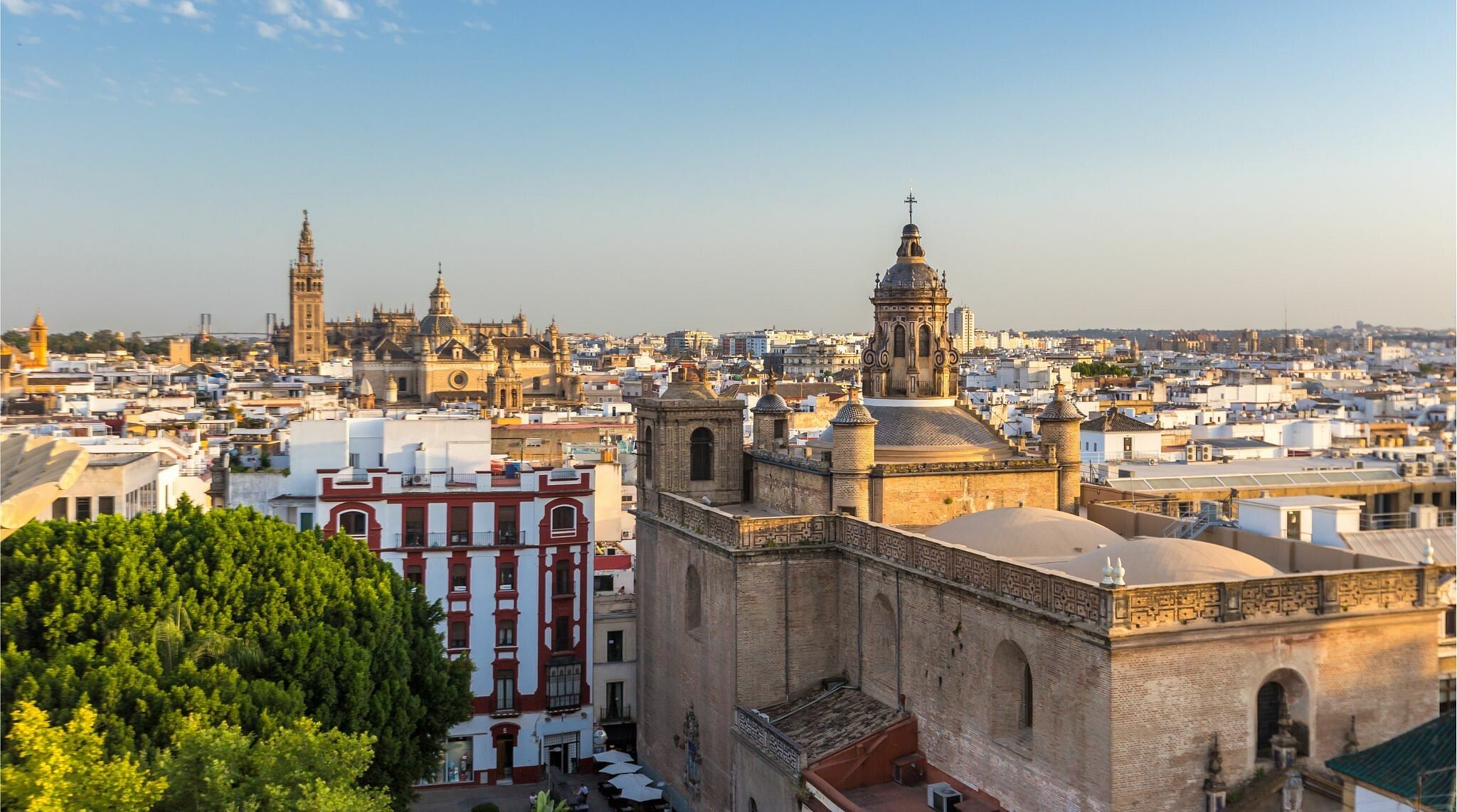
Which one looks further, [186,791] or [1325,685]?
[1325,685]

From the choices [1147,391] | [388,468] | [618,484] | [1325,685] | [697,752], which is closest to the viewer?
[1325,685]

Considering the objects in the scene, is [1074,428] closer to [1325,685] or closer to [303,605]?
[1325,685]

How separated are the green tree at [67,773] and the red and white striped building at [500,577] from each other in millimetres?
17935

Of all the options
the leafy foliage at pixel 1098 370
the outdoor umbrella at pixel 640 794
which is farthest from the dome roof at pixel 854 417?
the leafy foliage at pixel 1098 370

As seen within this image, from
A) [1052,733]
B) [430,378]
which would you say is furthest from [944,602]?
[430,378]

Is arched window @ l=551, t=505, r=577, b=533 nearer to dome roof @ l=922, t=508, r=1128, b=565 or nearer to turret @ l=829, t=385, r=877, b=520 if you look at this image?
turret @ l=829, t=385, r=877, b=520

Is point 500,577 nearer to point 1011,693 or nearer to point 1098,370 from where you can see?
point 1011,693

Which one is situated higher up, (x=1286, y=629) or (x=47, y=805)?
(x=1286, y=629)

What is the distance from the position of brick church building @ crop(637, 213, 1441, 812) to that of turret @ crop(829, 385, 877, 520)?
6cm

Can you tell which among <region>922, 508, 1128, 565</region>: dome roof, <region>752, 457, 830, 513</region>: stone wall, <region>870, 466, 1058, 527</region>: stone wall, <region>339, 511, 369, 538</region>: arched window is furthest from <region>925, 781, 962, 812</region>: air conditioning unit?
<region>339, 511, 369, 538</region>: arched window

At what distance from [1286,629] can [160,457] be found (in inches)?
1281

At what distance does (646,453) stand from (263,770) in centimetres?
1666

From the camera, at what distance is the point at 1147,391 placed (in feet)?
326

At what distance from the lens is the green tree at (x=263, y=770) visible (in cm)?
1745
